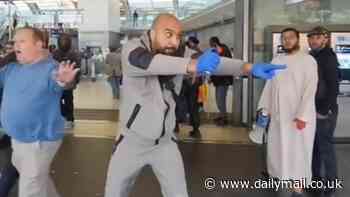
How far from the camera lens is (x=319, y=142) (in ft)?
13.4

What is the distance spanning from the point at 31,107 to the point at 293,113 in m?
1.96

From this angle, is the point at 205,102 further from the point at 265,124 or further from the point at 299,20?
the point at 265,124

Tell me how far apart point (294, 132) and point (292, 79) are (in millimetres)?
416

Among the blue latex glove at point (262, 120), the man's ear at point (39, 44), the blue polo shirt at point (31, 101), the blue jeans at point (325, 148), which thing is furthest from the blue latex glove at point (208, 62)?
the blue jeans at point (325, 148)

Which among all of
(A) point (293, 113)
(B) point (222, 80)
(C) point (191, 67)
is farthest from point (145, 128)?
(B) point (222, 80)

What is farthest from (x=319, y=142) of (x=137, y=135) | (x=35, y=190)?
(x=35, y=190)

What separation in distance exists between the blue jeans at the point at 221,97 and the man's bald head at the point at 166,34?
17.8ft

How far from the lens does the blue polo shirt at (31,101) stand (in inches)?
110

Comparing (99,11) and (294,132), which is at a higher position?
(99,11)

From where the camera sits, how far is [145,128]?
2.51 meters

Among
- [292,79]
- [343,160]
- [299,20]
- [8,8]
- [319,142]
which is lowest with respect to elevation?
[343,160]

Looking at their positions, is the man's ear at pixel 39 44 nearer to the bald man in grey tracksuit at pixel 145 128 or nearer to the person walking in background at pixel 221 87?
the bald man in grey tracksuit at pixel 145 128

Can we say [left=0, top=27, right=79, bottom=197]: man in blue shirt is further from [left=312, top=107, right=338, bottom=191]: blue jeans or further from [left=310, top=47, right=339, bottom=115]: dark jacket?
[left=312, top=107, right=338, bottom=191]: blue jeans

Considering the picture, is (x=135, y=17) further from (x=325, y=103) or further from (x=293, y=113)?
(x=293, y=113)
